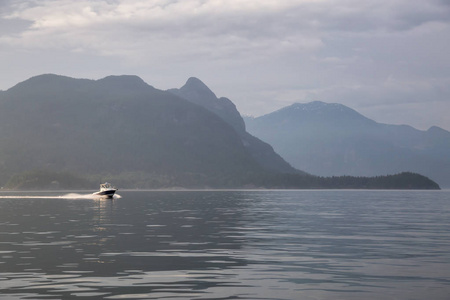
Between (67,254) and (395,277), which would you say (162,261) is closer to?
(67,254)

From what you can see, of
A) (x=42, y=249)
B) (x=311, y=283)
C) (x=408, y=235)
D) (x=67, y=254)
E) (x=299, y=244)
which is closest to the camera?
(x=311, y=283)

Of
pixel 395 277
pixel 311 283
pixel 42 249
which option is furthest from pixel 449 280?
pixel 42 249

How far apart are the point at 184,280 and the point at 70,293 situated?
7.12 metres

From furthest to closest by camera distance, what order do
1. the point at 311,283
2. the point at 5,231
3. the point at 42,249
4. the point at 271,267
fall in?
the point at 5,231 → the point at 42,249 → the point at 271,267 → the point at 311,283

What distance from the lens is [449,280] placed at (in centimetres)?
3816

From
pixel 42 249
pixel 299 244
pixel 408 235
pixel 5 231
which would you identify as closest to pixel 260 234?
pixel 299 244

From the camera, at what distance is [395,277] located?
39.3 meters

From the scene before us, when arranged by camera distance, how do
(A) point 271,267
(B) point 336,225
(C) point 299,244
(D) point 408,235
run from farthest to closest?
(B) point 336,225 < (D) point 408,235 < (C) point 299,244 < (A) point 271,267

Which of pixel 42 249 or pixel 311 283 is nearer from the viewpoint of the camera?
pixel 311 283

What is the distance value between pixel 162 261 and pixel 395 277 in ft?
54.5

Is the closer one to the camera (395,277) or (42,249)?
(395,277)

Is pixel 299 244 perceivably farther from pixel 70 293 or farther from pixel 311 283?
pixel 70 293

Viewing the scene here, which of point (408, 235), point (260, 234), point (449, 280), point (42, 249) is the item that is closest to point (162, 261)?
point (42, 249)

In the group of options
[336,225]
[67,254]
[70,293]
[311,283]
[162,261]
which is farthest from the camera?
[336,225]
